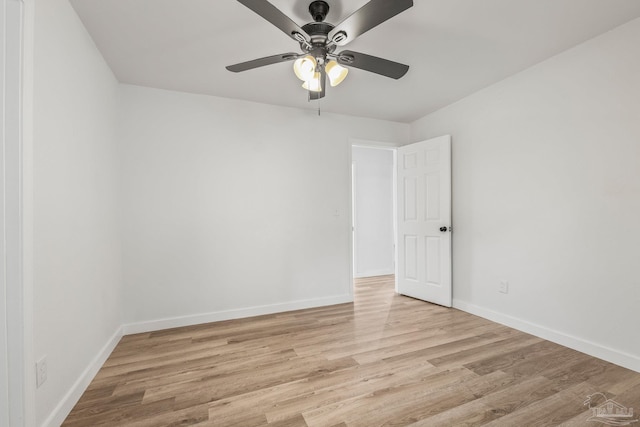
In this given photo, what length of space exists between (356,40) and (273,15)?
95 cm

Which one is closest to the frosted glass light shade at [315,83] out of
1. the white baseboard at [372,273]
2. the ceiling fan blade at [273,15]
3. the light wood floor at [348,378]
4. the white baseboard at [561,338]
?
the ceiling fan blade at [273,15]

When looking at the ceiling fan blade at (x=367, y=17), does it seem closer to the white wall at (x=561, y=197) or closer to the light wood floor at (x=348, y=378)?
the white wall at (x=561, y=197)

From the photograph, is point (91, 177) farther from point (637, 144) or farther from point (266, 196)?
point (637, 144)

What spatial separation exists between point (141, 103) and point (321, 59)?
6.73 ft

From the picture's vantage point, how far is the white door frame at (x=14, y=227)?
1196 millimetres

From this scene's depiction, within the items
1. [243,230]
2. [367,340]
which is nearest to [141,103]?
[243,230]

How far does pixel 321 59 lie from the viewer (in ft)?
6.34

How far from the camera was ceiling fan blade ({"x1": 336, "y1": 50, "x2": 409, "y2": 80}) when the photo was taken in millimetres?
1779

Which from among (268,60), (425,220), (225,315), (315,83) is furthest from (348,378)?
(425,220)

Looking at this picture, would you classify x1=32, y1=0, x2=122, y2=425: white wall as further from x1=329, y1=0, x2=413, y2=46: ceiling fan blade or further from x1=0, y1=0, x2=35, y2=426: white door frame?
x1=329, y1=0, x2=413, y2=46: ceiling fan blade

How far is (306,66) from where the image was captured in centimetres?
180

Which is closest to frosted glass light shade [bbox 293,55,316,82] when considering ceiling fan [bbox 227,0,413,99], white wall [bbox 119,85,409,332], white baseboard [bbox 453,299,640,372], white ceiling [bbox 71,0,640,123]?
ceiling fan [bbox 227,0,413,99]

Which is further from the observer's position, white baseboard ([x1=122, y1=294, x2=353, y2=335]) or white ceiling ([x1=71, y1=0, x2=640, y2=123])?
white baseboard ([x1=122, y1=294, x2=353, y2=335])

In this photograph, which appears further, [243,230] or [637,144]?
[243,230]
